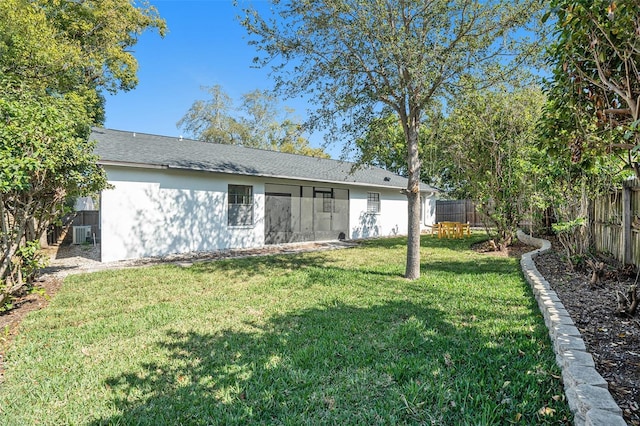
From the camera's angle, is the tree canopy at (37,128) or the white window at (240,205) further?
the white window at (240,205)

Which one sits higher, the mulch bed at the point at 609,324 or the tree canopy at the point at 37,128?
the tree canopy at the point at 37,128

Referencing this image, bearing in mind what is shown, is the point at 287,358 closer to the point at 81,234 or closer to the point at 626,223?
the point at 626,223

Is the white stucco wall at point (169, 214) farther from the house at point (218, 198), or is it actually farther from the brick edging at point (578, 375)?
the brick edging at point (578, 375)

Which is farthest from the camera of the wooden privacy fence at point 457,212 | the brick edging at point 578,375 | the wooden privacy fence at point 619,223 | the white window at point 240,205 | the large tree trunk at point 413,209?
the wooden privacy fence at point 457,212

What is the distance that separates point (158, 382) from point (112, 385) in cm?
38

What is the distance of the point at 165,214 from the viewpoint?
416 inches

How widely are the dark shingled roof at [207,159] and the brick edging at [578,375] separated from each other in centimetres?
642

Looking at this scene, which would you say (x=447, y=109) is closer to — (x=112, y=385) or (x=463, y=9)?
(x=463, y=9)

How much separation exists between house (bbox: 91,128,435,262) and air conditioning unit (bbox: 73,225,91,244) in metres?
4.38

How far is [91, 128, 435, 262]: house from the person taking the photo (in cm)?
982

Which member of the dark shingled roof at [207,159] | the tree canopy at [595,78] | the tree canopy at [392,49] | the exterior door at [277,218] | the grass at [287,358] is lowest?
the grass at [287,358]

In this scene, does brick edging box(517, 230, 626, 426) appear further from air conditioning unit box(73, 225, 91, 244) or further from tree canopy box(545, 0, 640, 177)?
air conditioning unit box(73, 225, 91, 244)

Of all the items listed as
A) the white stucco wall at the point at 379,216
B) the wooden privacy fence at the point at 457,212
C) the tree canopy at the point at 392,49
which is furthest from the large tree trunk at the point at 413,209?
the wooden privacy fence at the point at 457,212

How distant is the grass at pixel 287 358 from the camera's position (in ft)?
8.31
